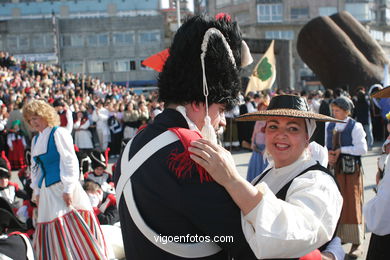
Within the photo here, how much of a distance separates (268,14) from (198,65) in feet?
166

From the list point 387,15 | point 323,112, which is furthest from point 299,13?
point 323,112

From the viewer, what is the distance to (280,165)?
90.7 inches

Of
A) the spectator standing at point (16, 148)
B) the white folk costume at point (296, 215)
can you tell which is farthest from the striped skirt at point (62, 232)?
the spectator standing at point (16, 148)

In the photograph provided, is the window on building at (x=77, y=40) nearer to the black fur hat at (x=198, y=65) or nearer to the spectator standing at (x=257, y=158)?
the spectator standing at (x=257, y=158)

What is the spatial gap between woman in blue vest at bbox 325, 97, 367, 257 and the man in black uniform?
134 inches

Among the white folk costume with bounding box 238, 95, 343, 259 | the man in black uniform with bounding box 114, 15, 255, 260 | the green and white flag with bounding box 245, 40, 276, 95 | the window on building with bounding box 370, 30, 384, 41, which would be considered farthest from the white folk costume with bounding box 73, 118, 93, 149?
the window on building with bounding box 370, 30, 384, 41

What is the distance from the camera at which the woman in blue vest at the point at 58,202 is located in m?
4.03

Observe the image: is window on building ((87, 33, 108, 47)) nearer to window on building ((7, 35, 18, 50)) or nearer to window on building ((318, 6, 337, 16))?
window on building ((7, 35, 18, 50))

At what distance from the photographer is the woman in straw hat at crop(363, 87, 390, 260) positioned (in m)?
2.46

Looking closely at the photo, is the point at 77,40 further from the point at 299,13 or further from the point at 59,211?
the point at 59,211

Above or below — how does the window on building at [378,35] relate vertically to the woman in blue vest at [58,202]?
above

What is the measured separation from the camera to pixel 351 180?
4922mm

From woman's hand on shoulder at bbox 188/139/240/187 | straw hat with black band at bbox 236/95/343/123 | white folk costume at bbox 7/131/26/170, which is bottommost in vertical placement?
white folk costume at bbox 7/131/26/170

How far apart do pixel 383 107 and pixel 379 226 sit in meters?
9.25
